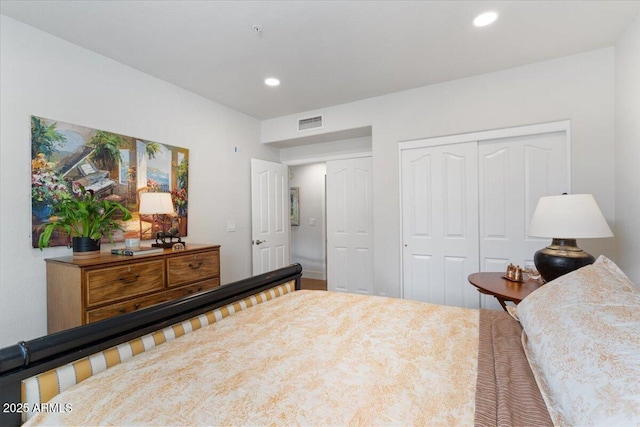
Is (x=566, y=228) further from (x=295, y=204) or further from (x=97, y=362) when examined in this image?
(x=295, y=204)

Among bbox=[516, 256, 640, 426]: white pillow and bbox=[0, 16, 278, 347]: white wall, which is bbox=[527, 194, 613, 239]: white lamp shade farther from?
bbox=[0, 16, 278, 347]: white wall

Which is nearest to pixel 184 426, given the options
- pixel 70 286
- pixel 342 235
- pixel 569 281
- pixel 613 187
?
pixel 569 281

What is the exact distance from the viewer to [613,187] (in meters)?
2.41

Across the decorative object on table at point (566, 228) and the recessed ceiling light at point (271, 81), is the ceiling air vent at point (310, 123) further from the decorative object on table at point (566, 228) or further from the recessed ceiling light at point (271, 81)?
the decorative object on table at point (566, 228)

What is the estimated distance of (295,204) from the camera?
5.75 metres

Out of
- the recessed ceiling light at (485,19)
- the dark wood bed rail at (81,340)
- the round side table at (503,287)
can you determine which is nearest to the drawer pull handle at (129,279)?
the dark wood bed rail at (81,340)

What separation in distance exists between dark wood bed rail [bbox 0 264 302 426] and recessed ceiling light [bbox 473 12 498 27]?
2.43m

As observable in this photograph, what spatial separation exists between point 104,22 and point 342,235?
3350mm

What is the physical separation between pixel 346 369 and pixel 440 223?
253 centimetres

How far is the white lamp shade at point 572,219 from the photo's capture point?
5.76 feet

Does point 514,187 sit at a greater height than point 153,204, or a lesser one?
greater

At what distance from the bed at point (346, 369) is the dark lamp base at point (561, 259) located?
1.95ft

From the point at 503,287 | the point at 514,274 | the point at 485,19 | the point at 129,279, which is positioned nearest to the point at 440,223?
the point at 514,274

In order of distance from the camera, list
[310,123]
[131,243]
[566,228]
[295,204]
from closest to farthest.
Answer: [566,228]
[131,243]
[310,123]
[295,204]
